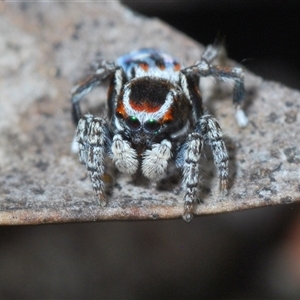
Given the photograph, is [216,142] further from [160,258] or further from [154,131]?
[160,258]

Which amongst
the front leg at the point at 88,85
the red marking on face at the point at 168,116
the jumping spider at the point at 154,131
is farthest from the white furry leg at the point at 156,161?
the front leg at the point at 88,85

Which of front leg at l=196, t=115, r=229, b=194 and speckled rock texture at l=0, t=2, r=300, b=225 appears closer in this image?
speckled rock texture at l=0, t=2, r=300, b=225

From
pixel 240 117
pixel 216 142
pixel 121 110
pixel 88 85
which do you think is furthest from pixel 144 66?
pixel 216 142

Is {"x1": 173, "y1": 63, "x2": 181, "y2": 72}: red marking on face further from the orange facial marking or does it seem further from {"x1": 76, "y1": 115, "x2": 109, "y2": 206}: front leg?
{"x1": 76, "y1": 115, "x2": 109, "y2": 206}: front leg

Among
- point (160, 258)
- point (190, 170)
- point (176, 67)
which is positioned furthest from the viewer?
point (176, 67)

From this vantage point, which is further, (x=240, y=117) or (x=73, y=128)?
(x=73, y=128)

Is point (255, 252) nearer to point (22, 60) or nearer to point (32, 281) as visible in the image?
point (32, 281)

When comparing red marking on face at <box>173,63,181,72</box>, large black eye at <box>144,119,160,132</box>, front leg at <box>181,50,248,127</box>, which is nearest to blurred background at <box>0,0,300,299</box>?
front leg at <box>181,50,248,127</box>
